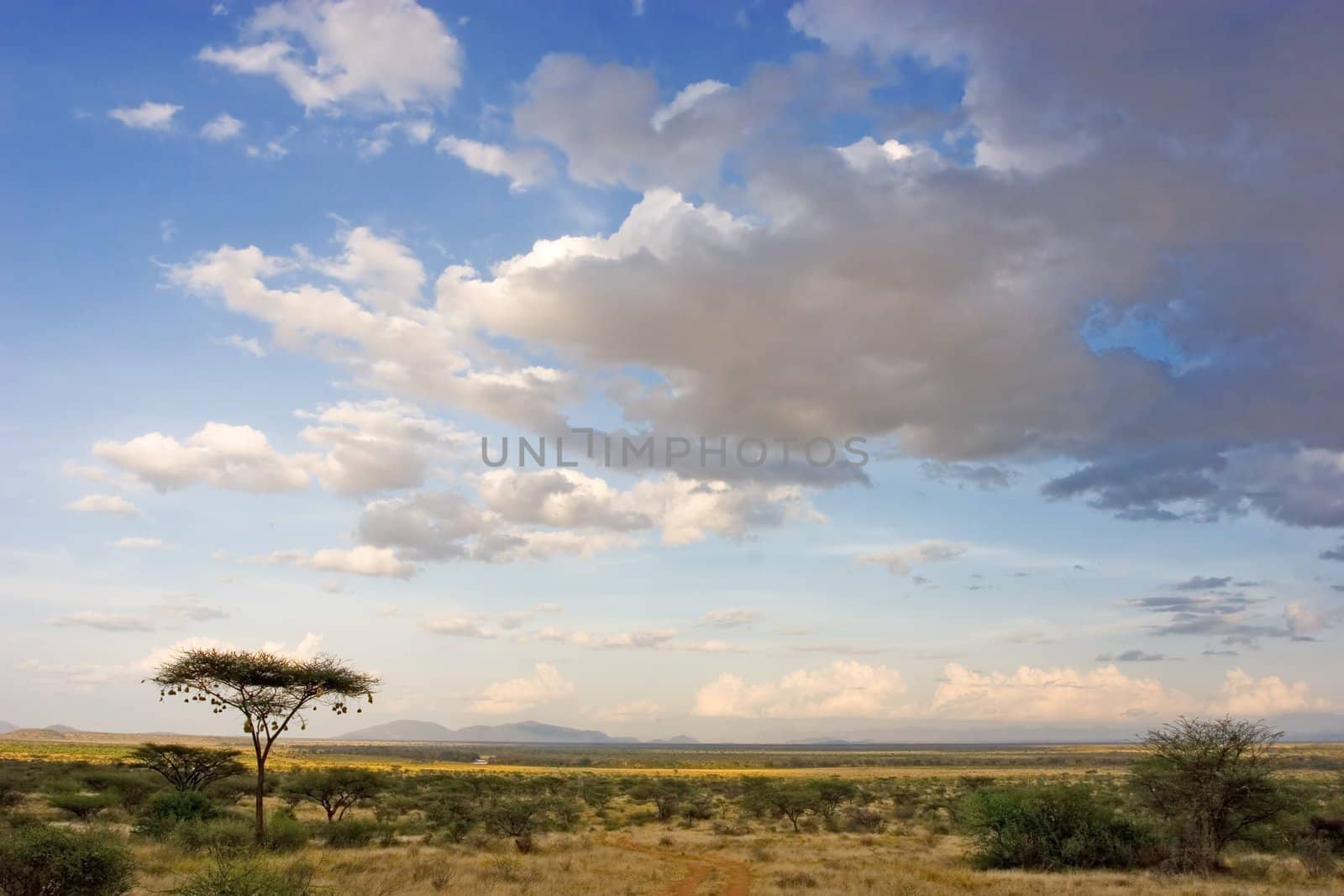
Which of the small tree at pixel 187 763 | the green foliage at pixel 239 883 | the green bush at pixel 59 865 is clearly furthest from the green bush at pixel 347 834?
the green foliage at pixel 239 883

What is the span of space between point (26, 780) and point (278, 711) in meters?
39.9

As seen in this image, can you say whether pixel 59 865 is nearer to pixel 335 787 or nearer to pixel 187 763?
pixel 335 787

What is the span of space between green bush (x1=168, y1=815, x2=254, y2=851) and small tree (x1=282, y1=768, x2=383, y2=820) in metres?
12.9

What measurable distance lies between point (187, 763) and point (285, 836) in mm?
19289

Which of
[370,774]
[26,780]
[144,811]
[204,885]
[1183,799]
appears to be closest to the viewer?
[204,885]

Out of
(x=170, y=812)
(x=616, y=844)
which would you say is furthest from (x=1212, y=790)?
(x=170, y=812)

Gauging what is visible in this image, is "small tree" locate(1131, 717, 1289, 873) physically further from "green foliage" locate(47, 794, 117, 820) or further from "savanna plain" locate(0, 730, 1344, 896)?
"green foliage" locate(47, 794, 117, 820)

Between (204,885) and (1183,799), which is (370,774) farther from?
(1183,799)

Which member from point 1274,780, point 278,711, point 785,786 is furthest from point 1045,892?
point 785,786

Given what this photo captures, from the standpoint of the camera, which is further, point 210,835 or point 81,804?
point 81,804

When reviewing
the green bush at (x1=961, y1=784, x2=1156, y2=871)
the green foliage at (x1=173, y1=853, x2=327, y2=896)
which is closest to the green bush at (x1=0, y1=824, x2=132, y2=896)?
the green foliage at (x1=173, y1=853, x2=327, y2=896)

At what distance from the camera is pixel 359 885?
2327cm

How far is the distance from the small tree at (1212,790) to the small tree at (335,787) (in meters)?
36.6

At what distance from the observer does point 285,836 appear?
31250 mm
